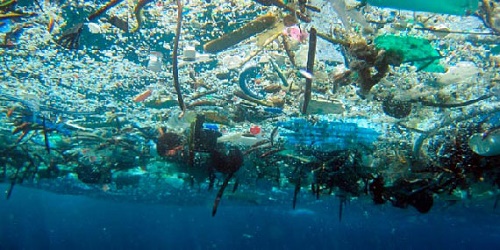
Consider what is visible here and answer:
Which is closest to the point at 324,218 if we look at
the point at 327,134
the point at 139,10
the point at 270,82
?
the point at 327,134

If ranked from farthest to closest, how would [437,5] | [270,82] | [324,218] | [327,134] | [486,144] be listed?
[324,218], [327,134], [486,144], [270,82], [437,5]

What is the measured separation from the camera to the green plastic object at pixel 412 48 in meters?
4.71

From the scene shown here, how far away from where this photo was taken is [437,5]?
13.2 feet

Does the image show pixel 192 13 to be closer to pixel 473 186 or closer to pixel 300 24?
pixel 300 24

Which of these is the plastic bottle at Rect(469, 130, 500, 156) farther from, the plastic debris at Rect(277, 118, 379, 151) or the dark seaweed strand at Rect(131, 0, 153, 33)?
the dark seaweed strand at Rect(131, 0, 153, 33)

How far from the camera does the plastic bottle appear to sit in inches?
296

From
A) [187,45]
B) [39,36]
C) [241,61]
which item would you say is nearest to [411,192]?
[241,61]

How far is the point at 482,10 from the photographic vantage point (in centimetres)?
415

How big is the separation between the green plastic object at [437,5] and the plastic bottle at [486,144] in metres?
4.76

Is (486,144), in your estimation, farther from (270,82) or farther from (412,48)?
(270,82)

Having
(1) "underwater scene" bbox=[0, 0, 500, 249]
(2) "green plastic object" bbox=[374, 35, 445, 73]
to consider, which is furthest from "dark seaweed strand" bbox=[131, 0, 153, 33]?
(2) "green plastic object" bbox=[374, 35, 445, 73]

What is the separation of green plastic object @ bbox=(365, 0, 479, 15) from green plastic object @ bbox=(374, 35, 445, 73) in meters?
0.58

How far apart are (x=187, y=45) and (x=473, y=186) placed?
13441mm

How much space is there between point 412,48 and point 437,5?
92cm
